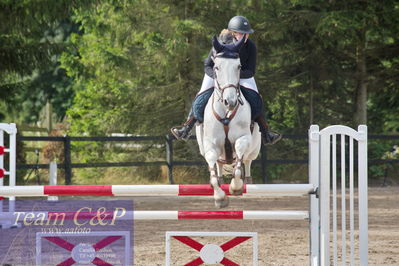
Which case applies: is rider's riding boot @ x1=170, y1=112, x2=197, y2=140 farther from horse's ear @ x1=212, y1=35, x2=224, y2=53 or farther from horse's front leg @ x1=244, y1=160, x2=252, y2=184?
horse's ear @ x1=212, y1=35, x2=224, y2=53

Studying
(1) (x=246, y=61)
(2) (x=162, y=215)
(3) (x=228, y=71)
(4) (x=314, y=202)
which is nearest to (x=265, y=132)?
(1) (x=246, y=61)

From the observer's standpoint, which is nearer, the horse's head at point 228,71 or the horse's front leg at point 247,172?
the horse's head at point 228,71

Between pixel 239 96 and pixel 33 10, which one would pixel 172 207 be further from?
pixel 239 96

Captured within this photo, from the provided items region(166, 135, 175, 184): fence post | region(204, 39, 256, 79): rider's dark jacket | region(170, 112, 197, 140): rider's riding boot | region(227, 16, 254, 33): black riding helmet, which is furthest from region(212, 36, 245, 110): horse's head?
region(166, 135, 175, 184): fence post

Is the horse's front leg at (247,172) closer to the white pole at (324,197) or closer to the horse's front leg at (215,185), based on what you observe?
the horse's front leg at (215,185)

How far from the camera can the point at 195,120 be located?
6.52m

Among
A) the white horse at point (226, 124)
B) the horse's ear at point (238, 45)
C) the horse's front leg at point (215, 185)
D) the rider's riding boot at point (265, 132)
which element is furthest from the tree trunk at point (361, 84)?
the horse's front leg at point (215, 185)

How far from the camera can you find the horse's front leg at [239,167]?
5801mm

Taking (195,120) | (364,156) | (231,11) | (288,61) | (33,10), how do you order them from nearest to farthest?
(364,156)
(195,120)
(33,10)
(231,11)
(288,61)

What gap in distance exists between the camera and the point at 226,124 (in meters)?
6.05

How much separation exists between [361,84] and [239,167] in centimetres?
1409

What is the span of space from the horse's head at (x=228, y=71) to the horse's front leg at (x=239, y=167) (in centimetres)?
38

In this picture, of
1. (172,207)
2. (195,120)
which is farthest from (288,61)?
(195,120)

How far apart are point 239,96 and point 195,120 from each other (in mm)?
641
